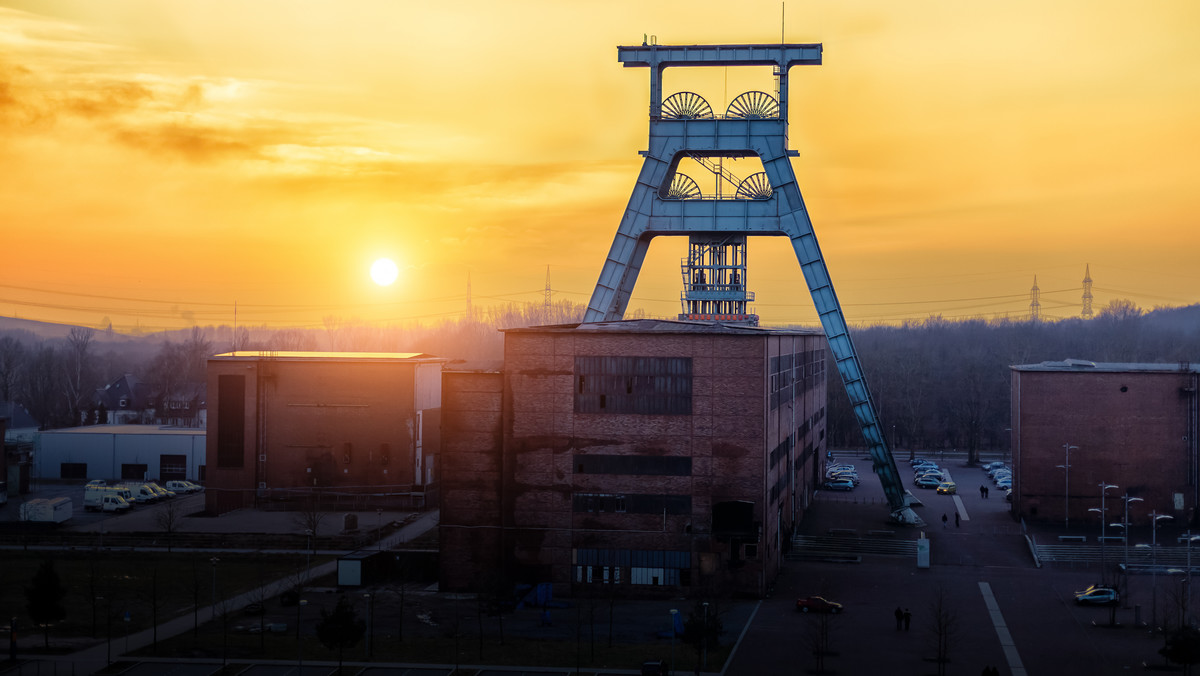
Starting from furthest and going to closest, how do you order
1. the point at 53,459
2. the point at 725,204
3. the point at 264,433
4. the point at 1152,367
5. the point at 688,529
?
the point at 53,459
the point at 264,433
the point at 1152,367
the point at 725,204
the point at 688,529

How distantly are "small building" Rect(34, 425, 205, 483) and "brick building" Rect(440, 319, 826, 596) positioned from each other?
3981 cm

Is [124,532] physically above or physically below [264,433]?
below

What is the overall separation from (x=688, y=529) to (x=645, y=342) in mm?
7704

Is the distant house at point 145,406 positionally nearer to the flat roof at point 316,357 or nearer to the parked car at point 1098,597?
the flat roof at point 316,357

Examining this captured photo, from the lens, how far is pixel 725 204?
189ft

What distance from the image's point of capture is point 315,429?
6769 cm

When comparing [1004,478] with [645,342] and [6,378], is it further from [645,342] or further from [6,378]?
[6,378]

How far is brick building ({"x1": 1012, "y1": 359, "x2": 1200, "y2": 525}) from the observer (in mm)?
60750

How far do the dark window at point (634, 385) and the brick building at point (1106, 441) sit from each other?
90.3ft

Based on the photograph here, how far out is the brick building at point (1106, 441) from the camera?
6075 cm

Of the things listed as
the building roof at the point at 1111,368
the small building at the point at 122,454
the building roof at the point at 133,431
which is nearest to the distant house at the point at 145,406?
the building roof at the point at 133,431

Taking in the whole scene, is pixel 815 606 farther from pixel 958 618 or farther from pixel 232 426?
pixel 232 426

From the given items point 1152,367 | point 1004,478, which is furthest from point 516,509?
point 1004,478

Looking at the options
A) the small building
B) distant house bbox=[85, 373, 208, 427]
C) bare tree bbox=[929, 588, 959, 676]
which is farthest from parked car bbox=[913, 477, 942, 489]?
distant house bbox=[85, 373, 208, 427]
